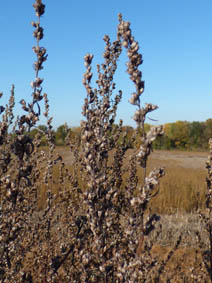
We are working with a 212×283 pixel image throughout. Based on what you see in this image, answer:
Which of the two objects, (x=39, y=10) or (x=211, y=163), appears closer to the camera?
(x=39, y=10)

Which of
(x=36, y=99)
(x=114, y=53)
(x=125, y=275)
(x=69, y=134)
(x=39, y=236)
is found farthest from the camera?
(x=69, y=134)

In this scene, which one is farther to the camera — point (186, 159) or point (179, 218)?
point (186, 159)

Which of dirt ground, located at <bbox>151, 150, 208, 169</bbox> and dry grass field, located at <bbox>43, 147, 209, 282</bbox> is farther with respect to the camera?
dirt ground, located at <bbox>151, 150, 208, 169</bbox>

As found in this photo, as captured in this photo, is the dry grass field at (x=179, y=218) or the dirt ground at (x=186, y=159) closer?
the dry grass field at (x=179, y=218)

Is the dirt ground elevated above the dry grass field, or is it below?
above

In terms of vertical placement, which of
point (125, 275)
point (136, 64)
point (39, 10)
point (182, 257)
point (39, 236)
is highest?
point (39, 10)

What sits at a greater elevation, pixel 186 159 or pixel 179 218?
pixel 186 159

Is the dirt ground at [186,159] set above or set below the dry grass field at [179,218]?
above

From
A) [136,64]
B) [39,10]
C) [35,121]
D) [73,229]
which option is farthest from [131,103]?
[73,229]

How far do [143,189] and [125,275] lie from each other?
1.45 ft

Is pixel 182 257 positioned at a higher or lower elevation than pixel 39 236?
lower

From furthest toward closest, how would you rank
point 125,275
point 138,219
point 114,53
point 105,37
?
point 114,53
point 105,37
point 138,219
point 125,275

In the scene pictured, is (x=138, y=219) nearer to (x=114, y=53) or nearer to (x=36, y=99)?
(x=36, y=99)

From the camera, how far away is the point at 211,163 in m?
2.64
